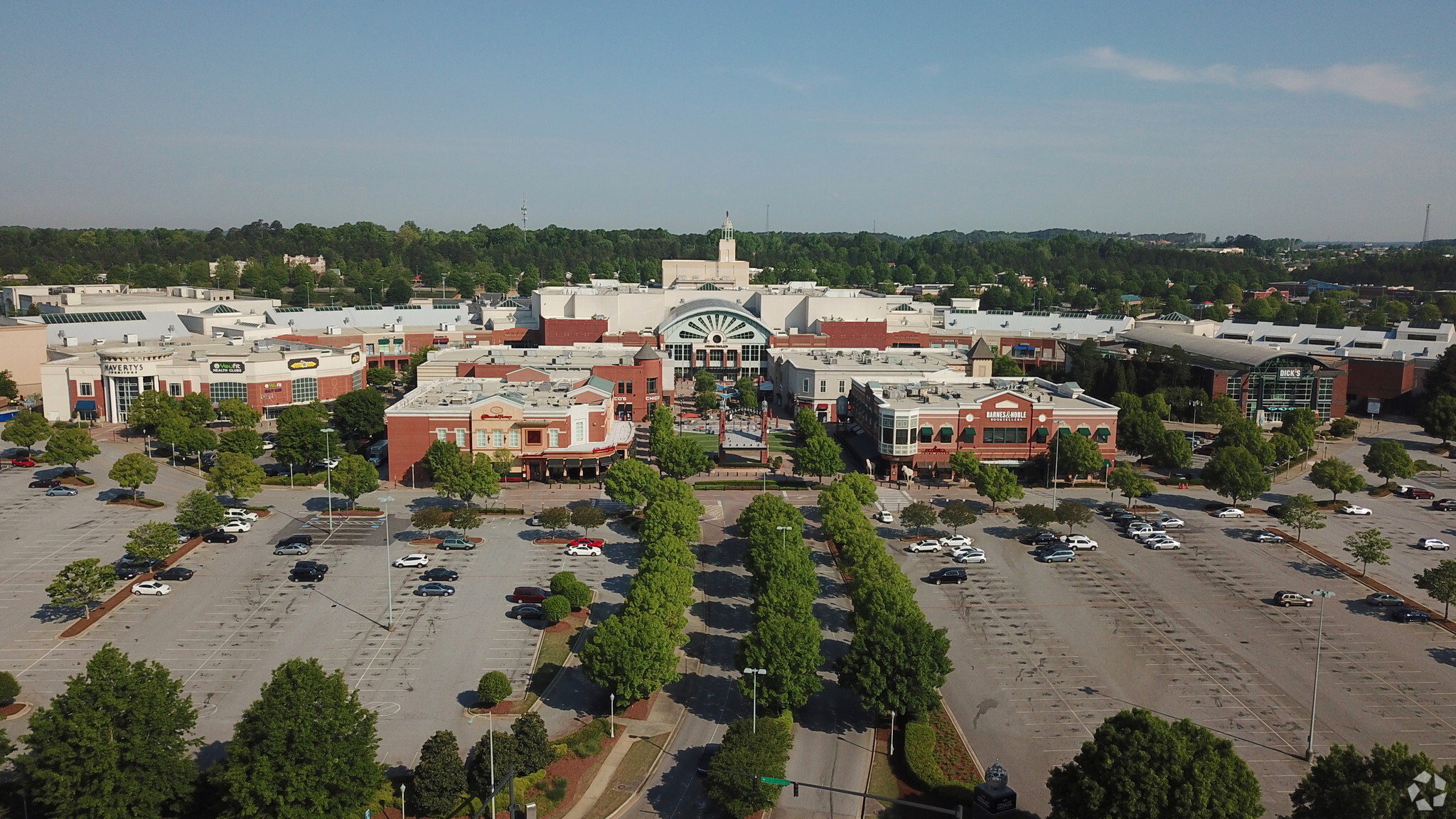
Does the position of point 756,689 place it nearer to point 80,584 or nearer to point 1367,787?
point 1367,787

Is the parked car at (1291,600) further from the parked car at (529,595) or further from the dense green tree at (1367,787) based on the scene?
the parked car at (529,595)

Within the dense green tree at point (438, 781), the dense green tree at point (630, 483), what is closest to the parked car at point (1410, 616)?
the dense green tree at point (630, 483)

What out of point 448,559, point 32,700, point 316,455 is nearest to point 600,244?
point 316,455

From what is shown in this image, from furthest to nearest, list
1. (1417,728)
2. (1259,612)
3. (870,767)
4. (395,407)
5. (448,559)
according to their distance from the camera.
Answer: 1. (395,407)
2. (448,559)
3. (1259,612)
4. (1417,728)
5. (870,767)

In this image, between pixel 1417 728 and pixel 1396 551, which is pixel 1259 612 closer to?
pixel 1417 728

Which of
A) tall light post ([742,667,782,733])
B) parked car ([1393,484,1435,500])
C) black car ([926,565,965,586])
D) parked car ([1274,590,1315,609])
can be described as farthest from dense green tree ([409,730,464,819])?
parked car ([1393,484,1435,500])

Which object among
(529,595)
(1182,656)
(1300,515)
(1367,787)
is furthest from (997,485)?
(1367,787)
